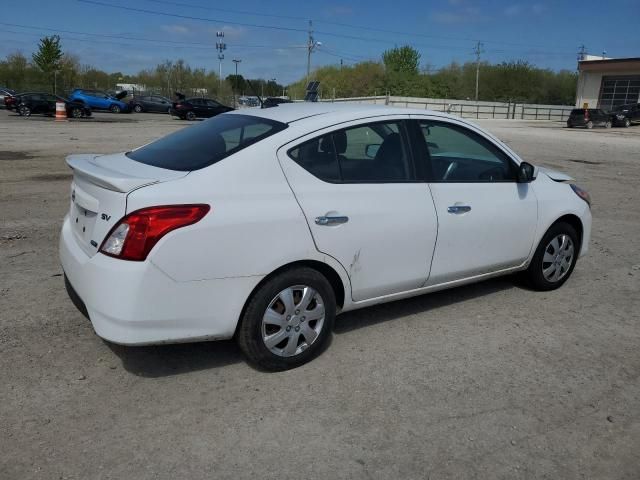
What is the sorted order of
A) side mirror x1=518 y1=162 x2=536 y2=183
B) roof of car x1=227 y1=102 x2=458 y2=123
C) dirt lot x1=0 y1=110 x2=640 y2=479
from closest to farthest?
1. dirt lot x1=0 y1=110 x2=640 y2=479
2. roof of car x1=227 y1=102 x2=458 y2=123
3. side mirror x1=518 y1=162 x2=536 y2=183

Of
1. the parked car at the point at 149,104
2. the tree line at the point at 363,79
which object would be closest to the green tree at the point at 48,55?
the tree line at the point at 363,79

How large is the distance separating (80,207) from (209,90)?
75.0 m

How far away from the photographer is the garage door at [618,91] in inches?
2224

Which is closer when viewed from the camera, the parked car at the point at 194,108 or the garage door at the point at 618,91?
the parked car at the point at 194,108

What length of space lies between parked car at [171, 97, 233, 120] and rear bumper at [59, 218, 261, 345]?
112ft

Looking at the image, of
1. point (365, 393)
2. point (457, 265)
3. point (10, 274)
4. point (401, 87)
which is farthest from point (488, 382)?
point (401, 87)

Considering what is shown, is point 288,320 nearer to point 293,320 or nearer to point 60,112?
point 293,320

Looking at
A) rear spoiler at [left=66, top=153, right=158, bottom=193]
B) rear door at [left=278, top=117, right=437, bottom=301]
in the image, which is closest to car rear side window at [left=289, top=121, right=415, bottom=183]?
rear door at [left=278, top=117, right=437, bottom=301]

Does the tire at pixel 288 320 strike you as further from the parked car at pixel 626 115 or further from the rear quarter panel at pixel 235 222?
the parked car at pixel 626 115

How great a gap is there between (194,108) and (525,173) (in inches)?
1338

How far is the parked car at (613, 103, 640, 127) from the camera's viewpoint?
141 ft

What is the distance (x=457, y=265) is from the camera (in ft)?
14.4

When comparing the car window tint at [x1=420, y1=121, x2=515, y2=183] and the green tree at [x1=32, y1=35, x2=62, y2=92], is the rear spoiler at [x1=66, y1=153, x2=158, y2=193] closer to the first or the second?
the car window tint at [x1=420, y1=121, x2=515, y2=183]

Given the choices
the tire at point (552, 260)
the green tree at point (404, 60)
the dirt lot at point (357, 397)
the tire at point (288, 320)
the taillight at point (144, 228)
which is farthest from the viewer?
the green tree at point (404, 60)
